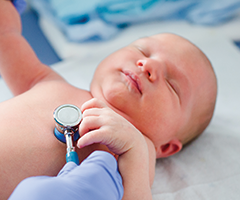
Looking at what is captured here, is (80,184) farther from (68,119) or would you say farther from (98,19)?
(98,19)

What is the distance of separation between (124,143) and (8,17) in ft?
2.50

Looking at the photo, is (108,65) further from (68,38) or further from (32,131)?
(68,38)

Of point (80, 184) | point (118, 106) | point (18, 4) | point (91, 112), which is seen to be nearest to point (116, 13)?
point (18, 4)

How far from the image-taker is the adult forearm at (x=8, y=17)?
106 centimetres

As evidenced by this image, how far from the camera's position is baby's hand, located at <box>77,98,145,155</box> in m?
0.69

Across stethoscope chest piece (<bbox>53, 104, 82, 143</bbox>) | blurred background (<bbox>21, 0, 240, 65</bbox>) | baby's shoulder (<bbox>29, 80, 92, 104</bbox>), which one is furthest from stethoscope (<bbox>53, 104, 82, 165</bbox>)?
blurred background (<bbox>21, 0, 240, 65</bbox>)

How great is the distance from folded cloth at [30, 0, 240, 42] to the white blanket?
0.06m

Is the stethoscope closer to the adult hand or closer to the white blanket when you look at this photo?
the white blanket

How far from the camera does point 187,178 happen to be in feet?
3.41

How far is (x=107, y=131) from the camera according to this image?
0.70 m

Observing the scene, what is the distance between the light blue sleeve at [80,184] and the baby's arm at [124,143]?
70 mm

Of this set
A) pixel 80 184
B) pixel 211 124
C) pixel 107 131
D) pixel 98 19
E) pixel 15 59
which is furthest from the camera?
pixel 98 19

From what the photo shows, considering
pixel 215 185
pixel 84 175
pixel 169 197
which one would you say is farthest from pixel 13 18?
pixel 215 185

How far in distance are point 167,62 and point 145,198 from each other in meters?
0.53
